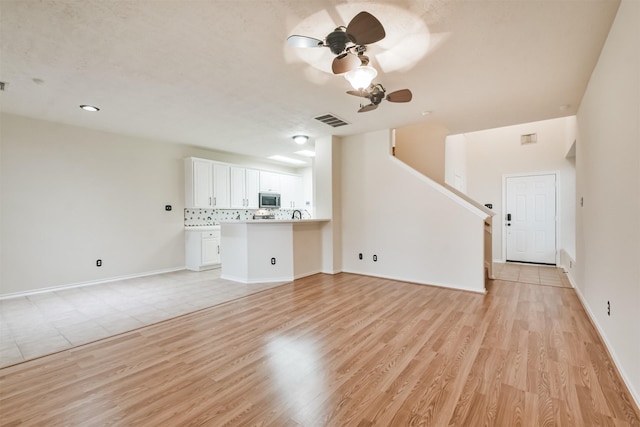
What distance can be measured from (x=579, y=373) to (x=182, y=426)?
2693mm

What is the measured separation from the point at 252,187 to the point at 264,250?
2751 mm

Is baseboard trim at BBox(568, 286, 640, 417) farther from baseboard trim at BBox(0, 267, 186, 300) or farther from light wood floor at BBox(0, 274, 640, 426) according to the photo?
baseboard trim at BBox(0, 267, 186, 300)

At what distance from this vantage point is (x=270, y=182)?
756 cm

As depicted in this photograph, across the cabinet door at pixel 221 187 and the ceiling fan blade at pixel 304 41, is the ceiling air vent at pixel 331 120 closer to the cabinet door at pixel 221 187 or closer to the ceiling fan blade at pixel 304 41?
the ceiling fan blade at pixel 304 41

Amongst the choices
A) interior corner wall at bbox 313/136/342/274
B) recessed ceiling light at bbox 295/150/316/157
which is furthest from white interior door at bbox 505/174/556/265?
recessed ceiling light at bbox 295/150/316/157

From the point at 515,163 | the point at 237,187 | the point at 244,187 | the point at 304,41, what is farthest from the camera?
the point at 244,187

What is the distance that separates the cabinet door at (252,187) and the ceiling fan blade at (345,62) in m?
5.09

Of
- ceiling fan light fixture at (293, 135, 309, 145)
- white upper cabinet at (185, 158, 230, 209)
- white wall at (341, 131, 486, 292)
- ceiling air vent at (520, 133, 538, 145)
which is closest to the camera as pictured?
white wall at (341, 131, 486, 292)

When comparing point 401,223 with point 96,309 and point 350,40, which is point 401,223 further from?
point 96,309

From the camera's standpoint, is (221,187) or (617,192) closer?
(617,192)

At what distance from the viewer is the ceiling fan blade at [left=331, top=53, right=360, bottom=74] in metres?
2.15

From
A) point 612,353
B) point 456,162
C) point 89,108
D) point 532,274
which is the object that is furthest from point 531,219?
point 89,108

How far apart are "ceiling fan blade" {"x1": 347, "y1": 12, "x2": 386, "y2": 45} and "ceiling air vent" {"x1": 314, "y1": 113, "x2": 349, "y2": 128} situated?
2.20 meters

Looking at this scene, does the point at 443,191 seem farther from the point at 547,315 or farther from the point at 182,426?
the point at 182,426
